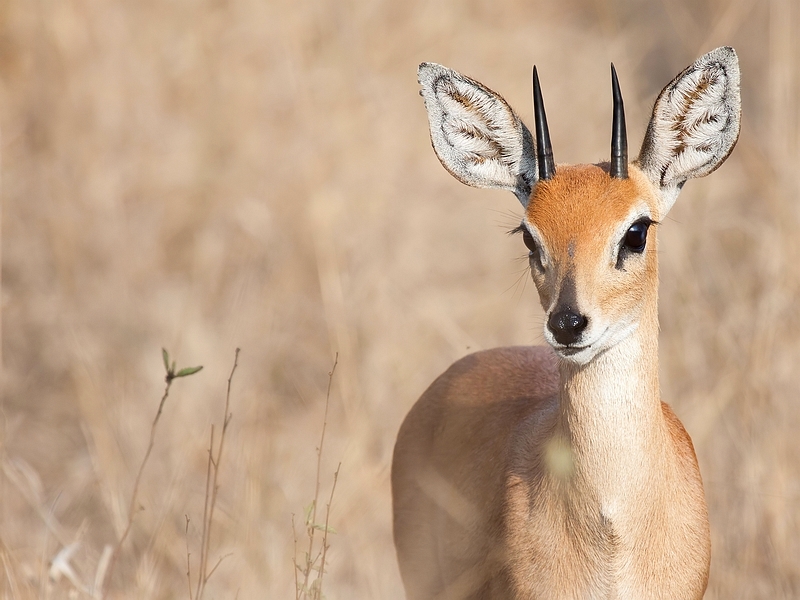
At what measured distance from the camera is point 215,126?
373 inches

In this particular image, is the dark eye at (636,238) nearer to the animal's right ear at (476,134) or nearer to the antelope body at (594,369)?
the antelope body at (594,369)

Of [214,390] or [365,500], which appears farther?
[214,390]

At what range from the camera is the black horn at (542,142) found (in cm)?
427

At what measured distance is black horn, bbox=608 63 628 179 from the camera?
4176 millimetres

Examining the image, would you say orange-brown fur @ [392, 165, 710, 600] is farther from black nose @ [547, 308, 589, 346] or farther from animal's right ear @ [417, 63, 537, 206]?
animal's right ear @ [417, 63, 537, 206]

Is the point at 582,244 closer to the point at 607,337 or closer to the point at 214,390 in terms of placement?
the point at 607,337

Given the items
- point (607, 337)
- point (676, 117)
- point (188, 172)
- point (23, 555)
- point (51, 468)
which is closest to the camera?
point (607, 337)

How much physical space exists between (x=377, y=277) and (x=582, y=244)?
4610 millimetres

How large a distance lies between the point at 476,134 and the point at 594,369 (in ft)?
3.71

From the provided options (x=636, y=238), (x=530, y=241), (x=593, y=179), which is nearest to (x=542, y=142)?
(x=593, y=179)

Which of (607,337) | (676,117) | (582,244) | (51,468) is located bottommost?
(51,468)

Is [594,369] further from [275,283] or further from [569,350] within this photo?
[275,283]

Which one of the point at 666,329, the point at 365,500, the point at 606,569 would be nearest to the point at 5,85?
the point at 365,500

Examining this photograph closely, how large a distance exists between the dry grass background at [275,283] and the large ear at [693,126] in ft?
6.89
